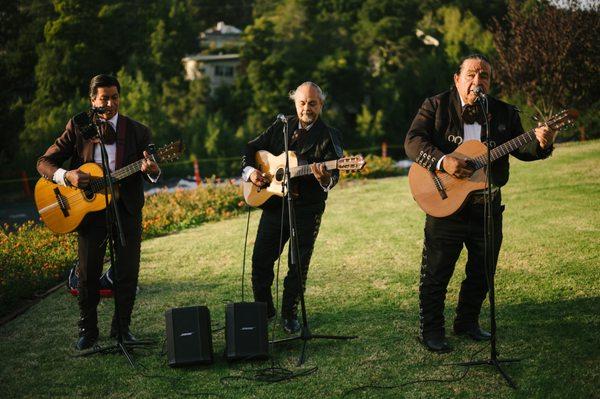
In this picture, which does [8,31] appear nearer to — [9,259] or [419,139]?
[9,259]

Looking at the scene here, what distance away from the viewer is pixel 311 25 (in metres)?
56.0

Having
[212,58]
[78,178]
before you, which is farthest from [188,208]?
[212,58]

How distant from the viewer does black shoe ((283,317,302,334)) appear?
651 centimetres

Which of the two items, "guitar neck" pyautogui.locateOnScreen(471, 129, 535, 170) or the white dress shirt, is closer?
"guitar neck" pyautogui.locateOnScreen(471, 129, 535, 170)

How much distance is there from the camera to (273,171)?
6461 mm

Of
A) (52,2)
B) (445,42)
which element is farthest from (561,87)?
(52,2)

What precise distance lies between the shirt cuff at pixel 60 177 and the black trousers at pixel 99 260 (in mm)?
396

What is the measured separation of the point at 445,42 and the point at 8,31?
3401 cm

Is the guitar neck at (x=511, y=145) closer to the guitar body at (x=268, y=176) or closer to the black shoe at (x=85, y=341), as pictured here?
the guitar body at (x=268, y=176)

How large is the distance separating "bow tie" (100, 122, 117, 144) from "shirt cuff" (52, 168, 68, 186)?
0.49 m

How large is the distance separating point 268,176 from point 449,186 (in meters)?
1.83

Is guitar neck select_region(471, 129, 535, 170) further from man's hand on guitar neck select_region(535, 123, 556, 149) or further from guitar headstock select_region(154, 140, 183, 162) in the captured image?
guitar headstock select_region(154, 140, 183, 162)

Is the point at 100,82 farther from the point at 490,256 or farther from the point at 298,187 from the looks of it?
the point at 490,256

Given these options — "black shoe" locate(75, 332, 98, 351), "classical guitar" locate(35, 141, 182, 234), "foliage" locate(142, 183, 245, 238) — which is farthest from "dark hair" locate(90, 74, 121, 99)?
"foliage" locate(142, 183, 245, 238)
